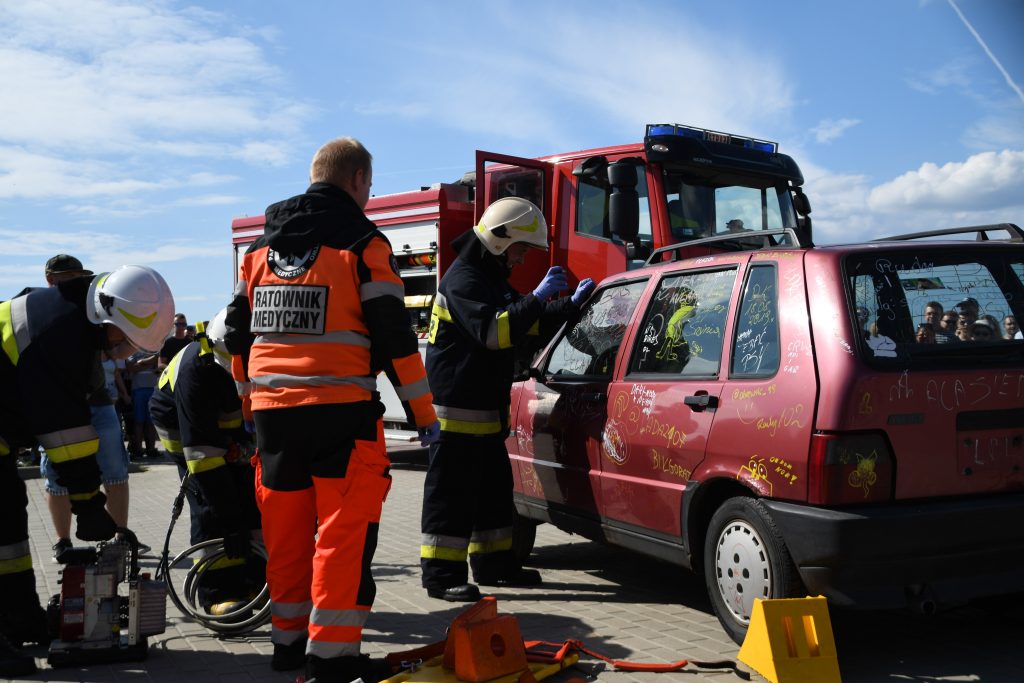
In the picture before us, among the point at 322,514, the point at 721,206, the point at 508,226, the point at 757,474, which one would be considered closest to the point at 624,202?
the point at 721,206

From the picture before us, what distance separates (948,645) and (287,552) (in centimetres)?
293

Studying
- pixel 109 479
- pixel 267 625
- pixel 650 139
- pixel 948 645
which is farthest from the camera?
pixel 650 139

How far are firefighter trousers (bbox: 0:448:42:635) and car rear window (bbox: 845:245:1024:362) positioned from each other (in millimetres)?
3769

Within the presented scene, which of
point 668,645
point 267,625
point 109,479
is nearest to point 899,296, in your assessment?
point 668,645

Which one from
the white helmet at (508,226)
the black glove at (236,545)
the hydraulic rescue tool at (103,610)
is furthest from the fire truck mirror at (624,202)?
the hydraulic rescue tool at (103,610)

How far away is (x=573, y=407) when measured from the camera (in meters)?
5.39

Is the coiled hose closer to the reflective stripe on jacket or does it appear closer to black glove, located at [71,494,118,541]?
black glove, located at [71,494,118,541]

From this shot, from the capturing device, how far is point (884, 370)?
3.80 m

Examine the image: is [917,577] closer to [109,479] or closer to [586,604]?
[586,604]

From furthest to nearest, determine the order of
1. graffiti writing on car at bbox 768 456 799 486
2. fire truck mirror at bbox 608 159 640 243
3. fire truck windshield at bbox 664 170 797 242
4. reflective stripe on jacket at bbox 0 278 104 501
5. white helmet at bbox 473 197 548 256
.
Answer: fire truck windshield at bbox 664 170 797 242 < fire truck mirror at bbox 608 159 640 243 < white helmet at bbox 473 197 548 256 < reflective stripe on jacket at bbox 0 278 104 501 < graffiti writing on car at bbox 768 456 799 486

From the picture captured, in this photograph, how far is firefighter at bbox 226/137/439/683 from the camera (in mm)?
3812

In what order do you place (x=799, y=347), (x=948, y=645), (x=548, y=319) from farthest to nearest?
(x=548, y=319)
(x=948, y=645)
(x=799, y=347)

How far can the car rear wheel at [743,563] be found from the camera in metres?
3.91

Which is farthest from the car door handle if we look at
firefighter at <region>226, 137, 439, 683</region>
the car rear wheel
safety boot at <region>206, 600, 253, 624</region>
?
safety boot at <region>206, 600, 253, 624</region>
